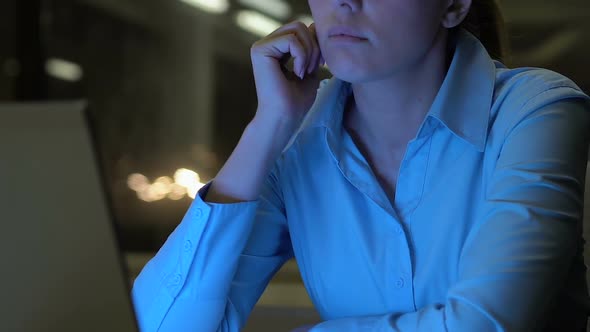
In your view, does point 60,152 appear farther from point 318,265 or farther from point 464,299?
point 318,265

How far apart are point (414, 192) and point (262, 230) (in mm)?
315

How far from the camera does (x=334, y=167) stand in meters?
1.35

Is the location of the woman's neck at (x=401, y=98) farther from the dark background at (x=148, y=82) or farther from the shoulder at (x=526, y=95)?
the dark background at (x=148, y=82)

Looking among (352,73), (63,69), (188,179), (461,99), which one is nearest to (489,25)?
(461,99)

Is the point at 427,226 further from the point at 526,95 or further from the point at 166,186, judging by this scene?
the point at 166,186

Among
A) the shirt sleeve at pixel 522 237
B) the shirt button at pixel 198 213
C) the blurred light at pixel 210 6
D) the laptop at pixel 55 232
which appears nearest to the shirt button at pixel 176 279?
the shirt button at pixel 198 213

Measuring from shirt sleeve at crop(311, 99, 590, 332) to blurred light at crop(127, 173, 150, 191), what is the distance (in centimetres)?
321

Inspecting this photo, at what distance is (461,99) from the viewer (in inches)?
50.6

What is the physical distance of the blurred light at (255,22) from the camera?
4.16m

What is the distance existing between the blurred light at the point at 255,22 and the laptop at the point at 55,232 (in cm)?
364

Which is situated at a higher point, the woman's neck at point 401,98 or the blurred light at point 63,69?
the woman's neck at point 401,98

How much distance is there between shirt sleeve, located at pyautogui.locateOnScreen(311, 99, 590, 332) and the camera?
A: 3.32ft

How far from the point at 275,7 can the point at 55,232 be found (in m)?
3.67

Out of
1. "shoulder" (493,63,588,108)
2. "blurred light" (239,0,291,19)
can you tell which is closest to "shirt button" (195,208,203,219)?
"shoulder" (493,63,588,108)
